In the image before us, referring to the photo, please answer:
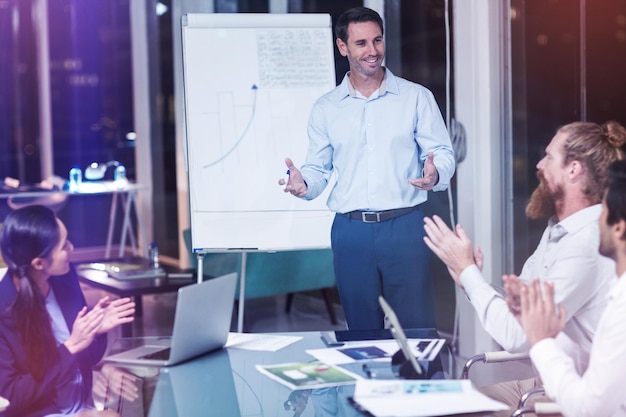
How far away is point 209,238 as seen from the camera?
3955 mm

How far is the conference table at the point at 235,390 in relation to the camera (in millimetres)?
1996

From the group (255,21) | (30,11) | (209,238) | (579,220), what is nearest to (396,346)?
(579,220)

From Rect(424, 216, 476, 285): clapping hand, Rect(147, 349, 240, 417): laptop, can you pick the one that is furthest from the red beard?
Rect(147, 349, 240, 417): laptop

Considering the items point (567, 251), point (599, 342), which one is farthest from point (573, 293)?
point (599, 342)

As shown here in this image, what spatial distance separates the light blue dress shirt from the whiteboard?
1.66 ft

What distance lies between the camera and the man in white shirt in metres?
1.77

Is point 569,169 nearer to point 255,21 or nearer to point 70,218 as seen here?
point 255,21

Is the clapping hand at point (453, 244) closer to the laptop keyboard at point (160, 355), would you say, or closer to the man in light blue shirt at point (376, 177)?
the laptop keyboard at point (160, 355)

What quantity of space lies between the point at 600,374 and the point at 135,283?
140 inches

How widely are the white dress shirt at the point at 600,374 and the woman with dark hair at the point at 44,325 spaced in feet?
3.73

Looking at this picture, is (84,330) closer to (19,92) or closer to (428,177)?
(428,177)

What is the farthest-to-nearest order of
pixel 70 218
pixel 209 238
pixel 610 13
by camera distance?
pixel 70 218 → pixel 610 13 → pixel 209 238

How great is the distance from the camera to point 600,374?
69.8 inches

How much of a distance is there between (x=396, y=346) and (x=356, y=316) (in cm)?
107
